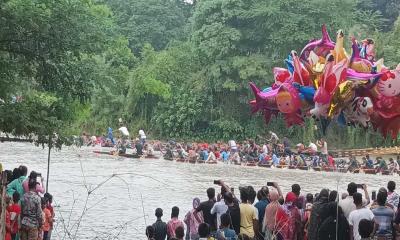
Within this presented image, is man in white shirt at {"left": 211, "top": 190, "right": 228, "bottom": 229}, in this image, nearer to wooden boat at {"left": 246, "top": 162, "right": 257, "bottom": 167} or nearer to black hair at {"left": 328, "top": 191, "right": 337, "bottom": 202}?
black hair at {"left": 328, "top": 191, "right": 337, "bottom": 202}

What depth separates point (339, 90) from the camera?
12047mm

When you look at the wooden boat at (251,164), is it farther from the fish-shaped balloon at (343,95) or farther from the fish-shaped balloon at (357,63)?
the fish-shaped balloon at (343,95)

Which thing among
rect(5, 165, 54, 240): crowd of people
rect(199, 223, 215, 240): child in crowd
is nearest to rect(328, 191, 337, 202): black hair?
rect(199, 223, 215, 240): child in crowd

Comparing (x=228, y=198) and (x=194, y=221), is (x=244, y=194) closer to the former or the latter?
(x=228, y=198)

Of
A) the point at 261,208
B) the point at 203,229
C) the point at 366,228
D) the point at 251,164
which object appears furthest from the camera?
the point at 251,164

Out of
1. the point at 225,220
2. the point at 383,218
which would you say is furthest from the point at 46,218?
the point at 383,218

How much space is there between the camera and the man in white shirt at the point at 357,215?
8156 millimetres

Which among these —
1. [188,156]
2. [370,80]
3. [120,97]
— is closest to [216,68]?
[120,97]

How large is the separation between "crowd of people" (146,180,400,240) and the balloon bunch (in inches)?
109

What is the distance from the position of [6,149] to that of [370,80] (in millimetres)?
25863

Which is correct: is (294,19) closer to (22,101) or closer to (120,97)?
(120,97)

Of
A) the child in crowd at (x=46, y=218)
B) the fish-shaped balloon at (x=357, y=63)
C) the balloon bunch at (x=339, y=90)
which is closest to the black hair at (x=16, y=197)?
the child in crowd at (x=46, y=218)

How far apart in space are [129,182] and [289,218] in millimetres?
14425

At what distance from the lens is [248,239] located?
8.08 metres
